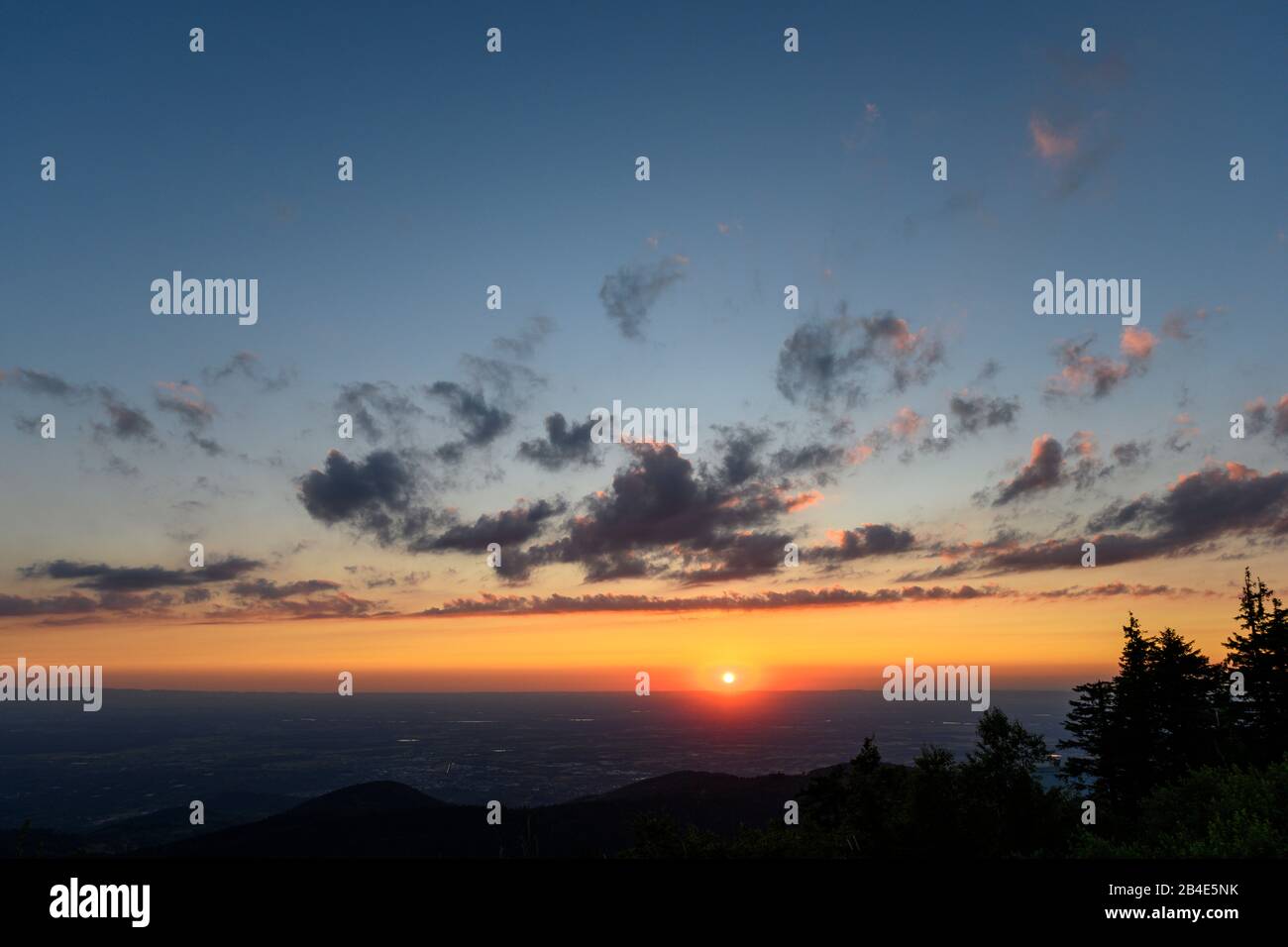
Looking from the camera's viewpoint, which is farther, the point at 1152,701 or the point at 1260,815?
the point at 1152,701

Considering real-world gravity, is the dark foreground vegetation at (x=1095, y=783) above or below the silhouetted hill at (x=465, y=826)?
above

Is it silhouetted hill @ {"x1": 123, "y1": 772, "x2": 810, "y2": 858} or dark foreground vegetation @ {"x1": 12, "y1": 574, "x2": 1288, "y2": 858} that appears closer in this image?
dark foreground vegetation @ {"x1": 12, "y1": 574, "x2": 1288, "y2": 858}

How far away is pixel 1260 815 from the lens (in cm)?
2242

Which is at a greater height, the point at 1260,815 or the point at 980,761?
the point at 1260,815

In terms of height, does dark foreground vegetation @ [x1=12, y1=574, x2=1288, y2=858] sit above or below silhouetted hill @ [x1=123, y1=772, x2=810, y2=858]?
above

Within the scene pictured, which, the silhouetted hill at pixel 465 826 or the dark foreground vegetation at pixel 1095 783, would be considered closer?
the dark foreground vegetation at pixel 1095 783

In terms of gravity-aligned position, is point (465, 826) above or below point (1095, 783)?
below

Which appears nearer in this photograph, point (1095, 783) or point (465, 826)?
point (1095, 783)

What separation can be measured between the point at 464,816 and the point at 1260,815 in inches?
7458
